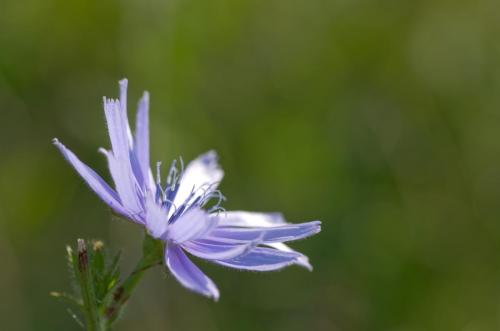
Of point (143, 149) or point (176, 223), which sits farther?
point (143, 149)

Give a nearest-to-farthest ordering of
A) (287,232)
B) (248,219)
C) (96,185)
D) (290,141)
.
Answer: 1. (96,185)
2. (287,232)
3. (248,219)
4. (290,141)

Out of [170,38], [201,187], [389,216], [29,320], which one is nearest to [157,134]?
[170,38]

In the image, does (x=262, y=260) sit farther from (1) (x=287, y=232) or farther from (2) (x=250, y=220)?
(2) (x=250, y=220)

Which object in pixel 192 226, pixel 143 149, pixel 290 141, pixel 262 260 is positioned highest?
pixel 290 141

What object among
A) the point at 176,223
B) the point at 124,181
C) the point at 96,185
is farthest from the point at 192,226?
the point at 96,185

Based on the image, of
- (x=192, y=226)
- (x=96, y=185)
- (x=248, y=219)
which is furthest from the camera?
(x=248, y=219)

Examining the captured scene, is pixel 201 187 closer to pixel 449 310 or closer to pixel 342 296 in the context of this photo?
pixel 342 296

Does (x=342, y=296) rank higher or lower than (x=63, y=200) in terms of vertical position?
lower
